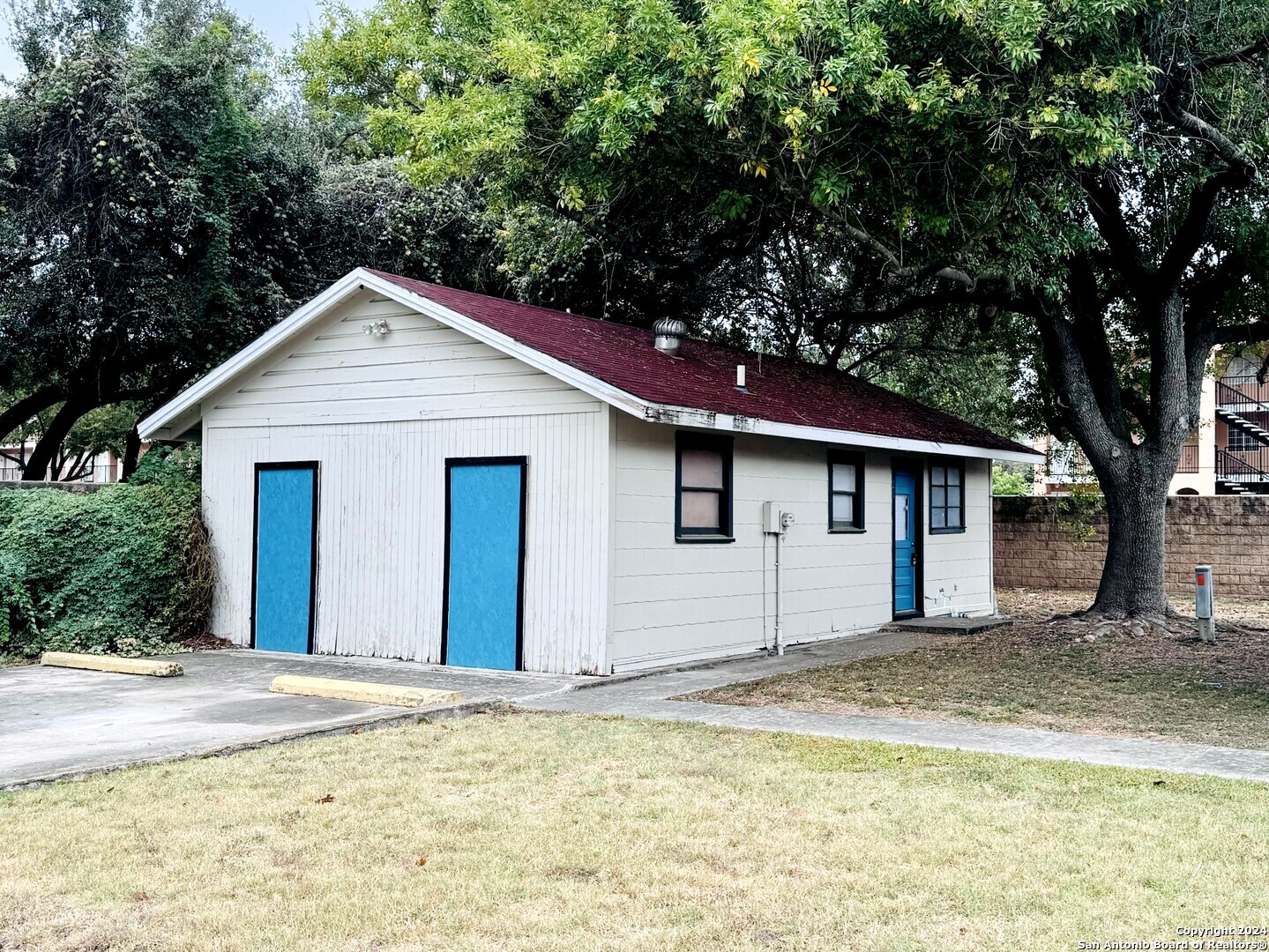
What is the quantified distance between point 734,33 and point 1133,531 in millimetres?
9444

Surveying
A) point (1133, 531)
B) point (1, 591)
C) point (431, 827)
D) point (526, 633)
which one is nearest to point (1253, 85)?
point (1133, 531)

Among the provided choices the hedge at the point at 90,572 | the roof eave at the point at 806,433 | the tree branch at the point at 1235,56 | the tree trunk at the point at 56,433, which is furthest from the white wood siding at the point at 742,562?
the tree trunk at the point at 56,433

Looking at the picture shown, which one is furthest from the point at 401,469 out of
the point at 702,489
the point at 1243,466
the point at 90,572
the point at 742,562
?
the point at 1243,466

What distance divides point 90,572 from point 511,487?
197 inches

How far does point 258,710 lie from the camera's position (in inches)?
368

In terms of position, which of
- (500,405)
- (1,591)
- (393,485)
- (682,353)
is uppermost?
(682,353)

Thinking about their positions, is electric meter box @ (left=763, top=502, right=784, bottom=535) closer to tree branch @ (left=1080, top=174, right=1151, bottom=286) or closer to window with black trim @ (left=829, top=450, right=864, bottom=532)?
window with black trim @ (left=829, top=450, right=864, bottom=532)

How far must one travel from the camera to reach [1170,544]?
22812 millimetres

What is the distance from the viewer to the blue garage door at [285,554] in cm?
1354

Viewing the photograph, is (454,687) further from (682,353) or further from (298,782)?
(682,353)

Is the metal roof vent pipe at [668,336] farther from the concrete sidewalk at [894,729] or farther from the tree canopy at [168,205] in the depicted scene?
the tree canopy at [168,205]

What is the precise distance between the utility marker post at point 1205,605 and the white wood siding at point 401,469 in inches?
313

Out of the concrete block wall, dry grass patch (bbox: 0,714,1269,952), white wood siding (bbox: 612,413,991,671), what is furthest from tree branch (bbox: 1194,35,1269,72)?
the concrete block wall

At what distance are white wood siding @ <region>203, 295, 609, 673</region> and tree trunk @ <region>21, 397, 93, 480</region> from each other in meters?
11.4
